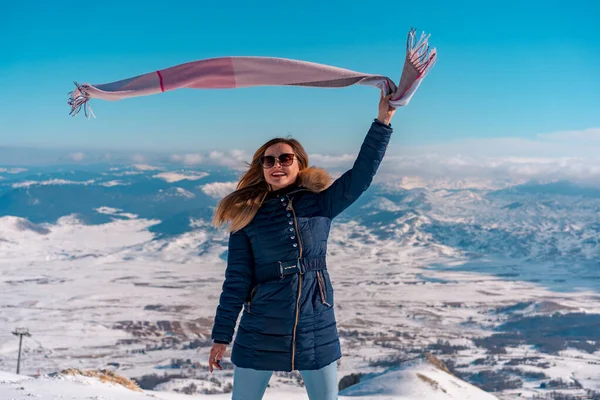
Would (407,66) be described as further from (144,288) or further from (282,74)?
(144,288)

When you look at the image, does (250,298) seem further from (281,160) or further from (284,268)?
(281,160)

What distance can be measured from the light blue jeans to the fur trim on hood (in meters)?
1.18

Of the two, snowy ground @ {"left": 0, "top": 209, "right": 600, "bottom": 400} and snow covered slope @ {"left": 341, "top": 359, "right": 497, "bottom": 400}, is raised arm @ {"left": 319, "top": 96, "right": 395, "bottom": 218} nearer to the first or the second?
snow covered slope @ {"left": 341, "top": 359, "right": 497, "bottom": 400}

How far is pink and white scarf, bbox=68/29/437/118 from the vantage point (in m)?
3.95

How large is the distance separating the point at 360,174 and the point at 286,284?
2.83 feet

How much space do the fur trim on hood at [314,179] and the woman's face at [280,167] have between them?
0.07m

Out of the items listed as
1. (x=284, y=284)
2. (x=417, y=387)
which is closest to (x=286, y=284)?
(x=284, y=284)

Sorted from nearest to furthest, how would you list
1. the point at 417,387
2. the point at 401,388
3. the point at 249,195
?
the point at 249,195
the point at 401,388
the point at 417,387

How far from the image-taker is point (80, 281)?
178125mm

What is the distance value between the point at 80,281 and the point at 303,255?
189001mm

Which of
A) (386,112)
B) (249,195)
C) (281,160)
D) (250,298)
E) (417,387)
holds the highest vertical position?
(386,112)

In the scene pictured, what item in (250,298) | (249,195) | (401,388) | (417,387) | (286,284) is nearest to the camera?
(286,284)

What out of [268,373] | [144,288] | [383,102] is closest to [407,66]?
[383,102]

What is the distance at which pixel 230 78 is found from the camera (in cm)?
411
